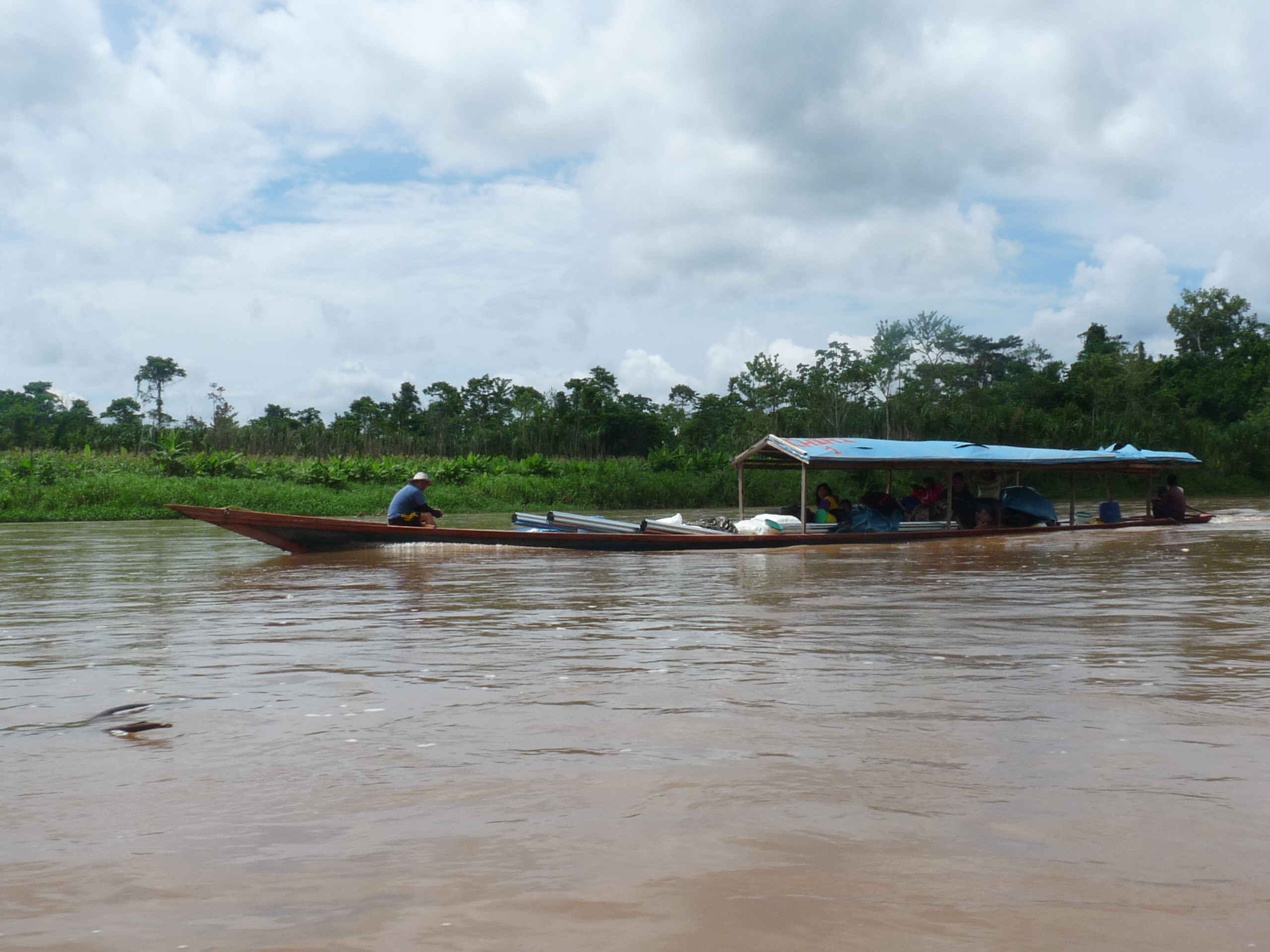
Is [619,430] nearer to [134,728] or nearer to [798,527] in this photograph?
[798,527]

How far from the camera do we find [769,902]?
7.69 feet

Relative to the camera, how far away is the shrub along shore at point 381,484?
2367 cm

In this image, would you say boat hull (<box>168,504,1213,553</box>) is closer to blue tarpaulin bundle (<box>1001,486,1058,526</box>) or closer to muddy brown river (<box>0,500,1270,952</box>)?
blue tarpaulin bundle (<box>1001,486,1058,526</box>)

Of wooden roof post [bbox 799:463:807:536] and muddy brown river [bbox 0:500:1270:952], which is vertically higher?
wooden roof post [bbox 799:463:807:536]

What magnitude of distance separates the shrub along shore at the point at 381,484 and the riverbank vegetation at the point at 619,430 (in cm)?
6

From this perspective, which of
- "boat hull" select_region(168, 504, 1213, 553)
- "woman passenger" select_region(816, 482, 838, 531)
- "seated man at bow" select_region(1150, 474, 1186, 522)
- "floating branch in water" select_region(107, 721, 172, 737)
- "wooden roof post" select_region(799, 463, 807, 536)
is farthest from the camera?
"seated man at bow" select_region(1150, 474, 1186, 522)

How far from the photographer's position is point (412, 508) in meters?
13.5

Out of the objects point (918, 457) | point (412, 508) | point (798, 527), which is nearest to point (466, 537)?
point (412, 508)

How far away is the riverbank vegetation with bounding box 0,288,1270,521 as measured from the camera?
26188 mm

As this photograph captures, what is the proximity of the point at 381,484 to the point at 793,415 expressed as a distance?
14.0m

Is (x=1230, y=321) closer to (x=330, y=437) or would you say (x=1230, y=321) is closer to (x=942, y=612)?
(x=330, y=437)

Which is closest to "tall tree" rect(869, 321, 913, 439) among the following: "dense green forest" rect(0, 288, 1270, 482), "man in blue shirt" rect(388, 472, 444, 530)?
"dense green forest" rect(0, 288, 1270, 482)

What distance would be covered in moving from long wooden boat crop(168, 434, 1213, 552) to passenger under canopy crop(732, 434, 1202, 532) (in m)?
0.02

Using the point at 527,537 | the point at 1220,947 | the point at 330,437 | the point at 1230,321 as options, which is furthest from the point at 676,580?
the point at 1230,321
